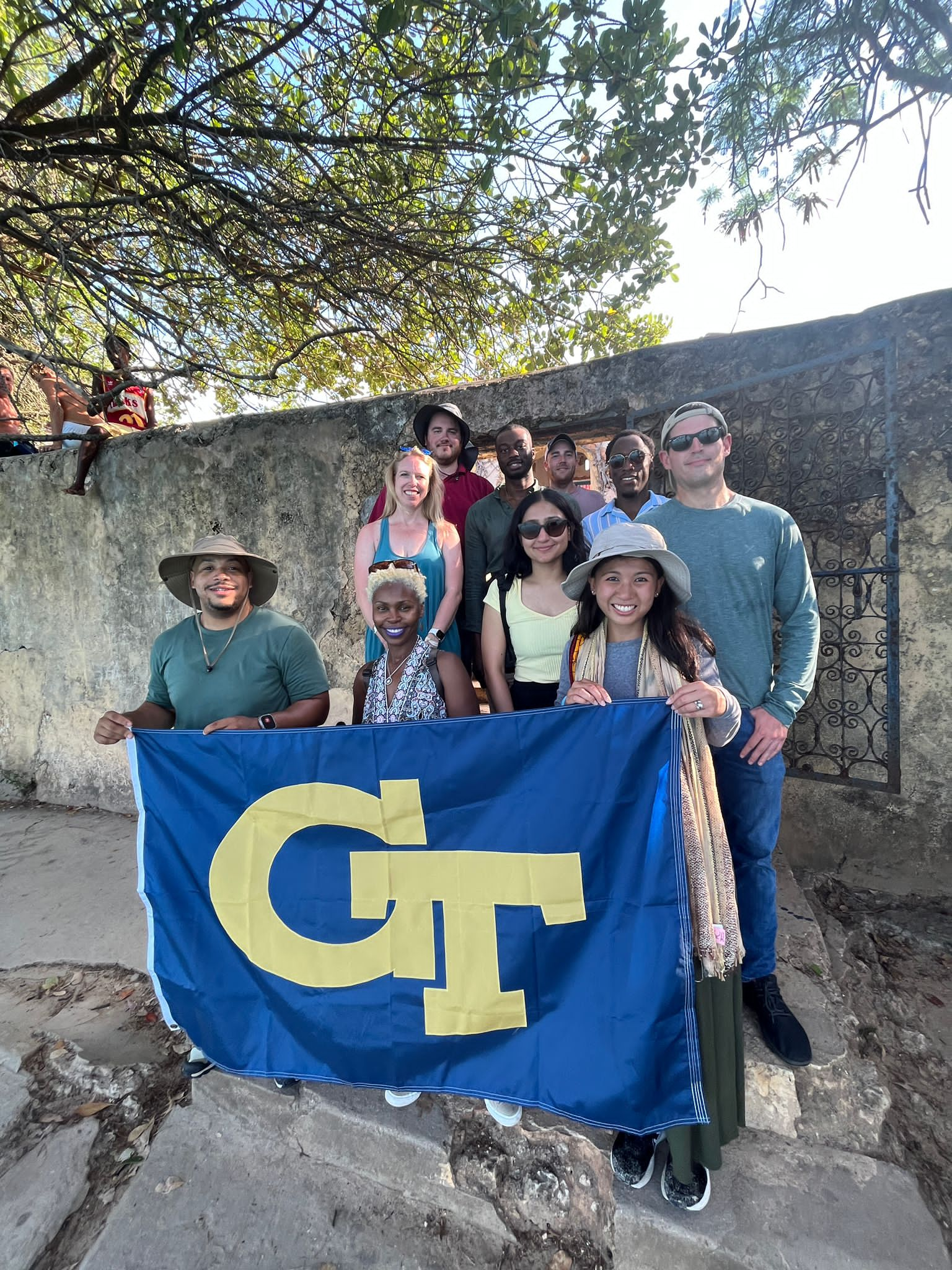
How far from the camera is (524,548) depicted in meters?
2.25

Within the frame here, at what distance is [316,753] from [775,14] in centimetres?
397

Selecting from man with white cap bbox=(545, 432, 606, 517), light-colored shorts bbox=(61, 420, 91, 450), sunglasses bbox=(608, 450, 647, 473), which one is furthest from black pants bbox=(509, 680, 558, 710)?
light-colored shorts bbox=(61, 420, 91, 450)

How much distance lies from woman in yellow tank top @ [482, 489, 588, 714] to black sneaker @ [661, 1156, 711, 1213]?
1.30 m

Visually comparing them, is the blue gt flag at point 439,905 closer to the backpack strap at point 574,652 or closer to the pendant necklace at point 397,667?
the backpack strap at point 574,652

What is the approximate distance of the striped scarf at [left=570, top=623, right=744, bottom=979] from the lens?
1.44m

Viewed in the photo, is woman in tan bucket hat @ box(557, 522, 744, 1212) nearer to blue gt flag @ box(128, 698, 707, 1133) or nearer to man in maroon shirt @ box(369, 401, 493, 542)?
blue gt flag @ box(128, 698, 707, 1133)

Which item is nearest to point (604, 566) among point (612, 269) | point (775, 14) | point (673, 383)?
point (673, 383)

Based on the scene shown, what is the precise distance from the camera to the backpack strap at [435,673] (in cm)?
219

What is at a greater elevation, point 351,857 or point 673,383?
point 673,383

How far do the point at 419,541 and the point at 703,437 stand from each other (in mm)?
1235

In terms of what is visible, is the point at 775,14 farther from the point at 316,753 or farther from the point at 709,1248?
the point at 709,1248

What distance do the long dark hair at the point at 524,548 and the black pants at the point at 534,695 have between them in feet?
1.27

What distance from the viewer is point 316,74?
3.89m

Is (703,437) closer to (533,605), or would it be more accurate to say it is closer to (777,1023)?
(533,605)
